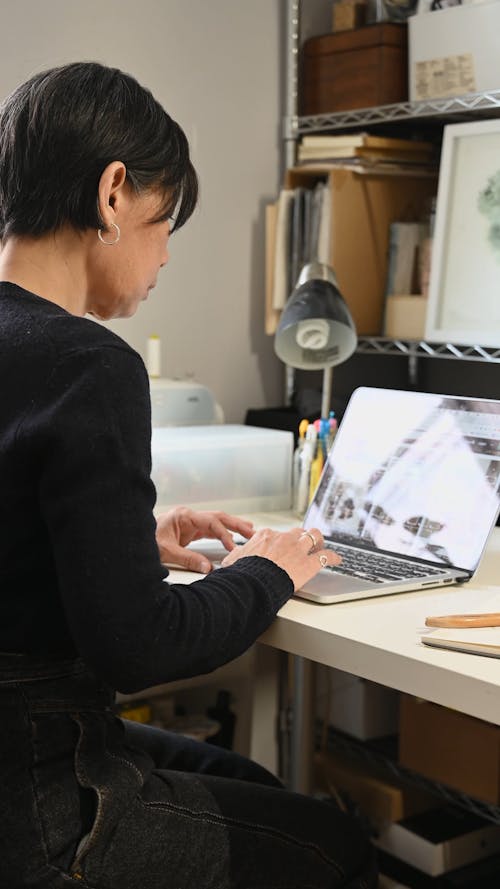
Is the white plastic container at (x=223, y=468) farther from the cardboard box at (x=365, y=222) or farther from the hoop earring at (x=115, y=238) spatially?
the hoop earring at (x=115, y=238)

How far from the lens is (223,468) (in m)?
2.03

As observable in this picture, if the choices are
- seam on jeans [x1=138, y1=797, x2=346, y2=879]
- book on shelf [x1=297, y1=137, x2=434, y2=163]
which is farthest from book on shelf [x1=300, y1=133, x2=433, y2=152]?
seam on jeans [x1=138, y1=797, x2=346, y2=879]

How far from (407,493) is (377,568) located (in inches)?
6.4

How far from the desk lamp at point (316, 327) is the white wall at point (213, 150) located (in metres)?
0.52

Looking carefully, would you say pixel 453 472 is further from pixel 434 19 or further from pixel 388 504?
pixel 434 19

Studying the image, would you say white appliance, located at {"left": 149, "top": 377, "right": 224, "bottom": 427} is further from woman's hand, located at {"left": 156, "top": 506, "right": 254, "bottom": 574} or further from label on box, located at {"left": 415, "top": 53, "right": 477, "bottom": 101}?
label on box, located at {"left": 415, "top": 53, "right": 477, "bottom": 101}

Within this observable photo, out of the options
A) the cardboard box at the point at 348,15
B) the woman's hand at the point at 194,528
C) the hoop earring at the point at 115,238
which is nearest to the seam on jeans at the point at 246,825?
the woman's hand at the point at 194,528

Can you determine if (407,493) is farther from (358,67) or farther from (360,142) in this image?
(358,67)

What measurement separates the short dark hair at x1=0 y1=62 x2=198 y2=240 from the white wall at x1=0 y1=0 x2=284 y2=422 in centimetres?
118

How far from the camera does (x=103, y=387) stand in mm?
1048

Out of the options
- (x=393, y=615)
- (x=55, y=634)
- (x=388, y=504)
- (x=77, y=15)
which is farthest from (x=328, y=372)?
(x=55, y=634)

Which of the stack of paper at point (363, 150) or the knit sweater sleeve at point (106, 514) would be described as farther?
the stack of paper at point (363, 150)

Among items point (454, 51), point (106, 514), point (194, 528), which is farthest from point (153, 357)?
point (106, 514)

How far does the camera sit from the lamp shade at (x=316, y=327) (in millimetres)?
1960
